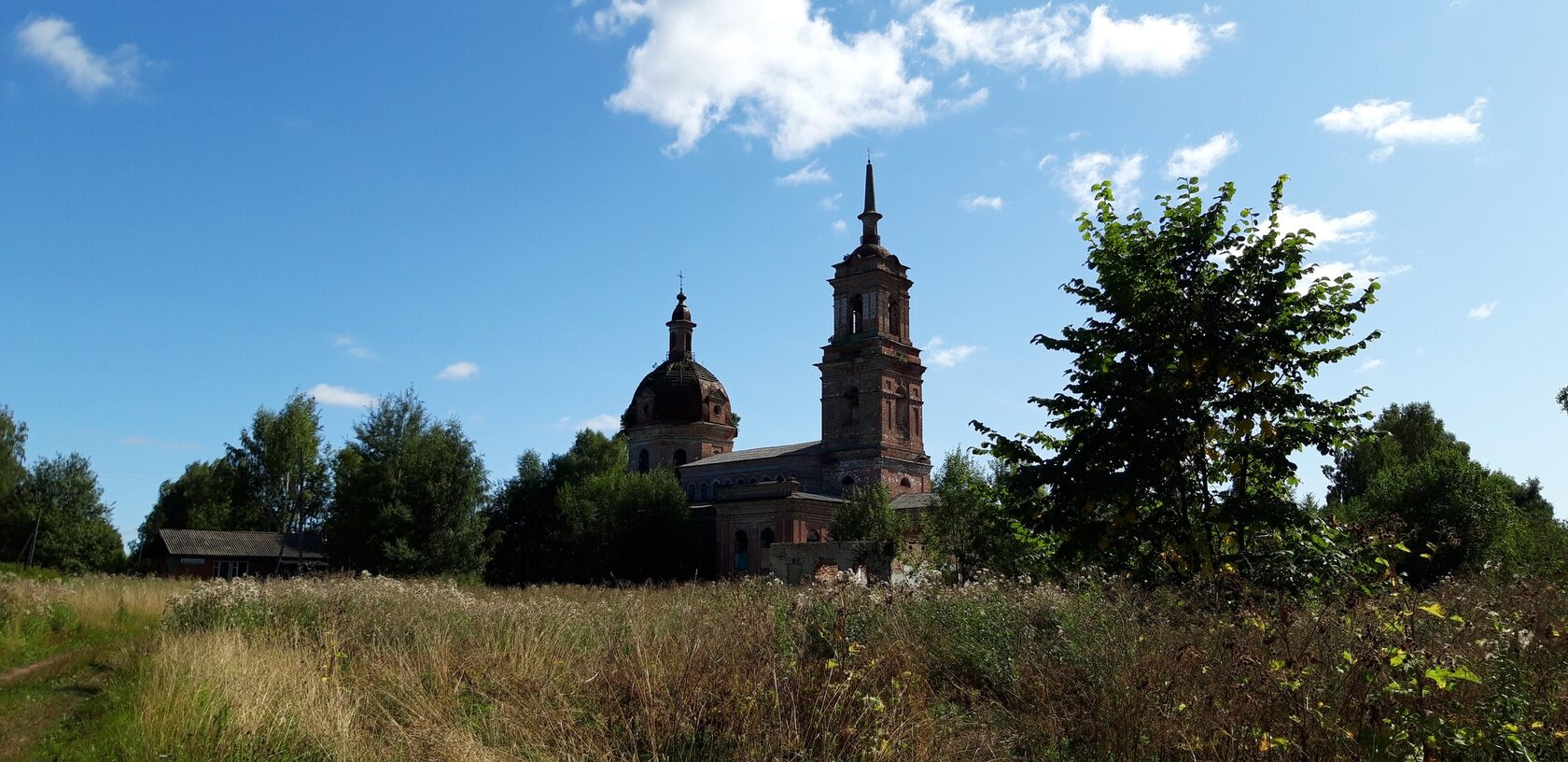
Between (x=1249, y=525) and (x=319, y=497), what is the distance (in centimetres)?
6098

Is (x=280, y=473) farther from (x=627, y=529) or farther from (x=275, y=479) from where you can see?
(x=627, y=529)

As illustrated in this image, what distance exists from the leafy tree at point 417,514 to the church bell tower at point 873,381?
63.7 feet

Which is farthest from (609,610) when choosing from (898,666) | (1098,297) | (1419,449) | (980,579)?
(1419,449)

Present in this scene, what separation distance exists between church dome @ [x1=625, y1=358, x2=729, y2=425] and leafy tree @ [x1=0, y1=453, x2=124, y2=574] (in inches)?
1186

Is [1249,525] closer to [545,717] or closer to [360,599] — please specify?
[545,717]

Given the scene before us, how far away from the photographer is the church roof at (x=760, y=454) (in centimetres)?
5336

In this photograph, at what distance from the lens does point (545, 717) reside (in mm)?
6035

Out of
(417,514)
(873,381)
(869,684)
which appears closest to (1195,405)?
(869,684)

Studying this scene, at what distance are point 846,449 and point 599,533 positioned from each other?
13354 mm

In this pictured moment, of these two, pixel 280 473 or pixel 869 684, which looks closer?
pixel 869 684

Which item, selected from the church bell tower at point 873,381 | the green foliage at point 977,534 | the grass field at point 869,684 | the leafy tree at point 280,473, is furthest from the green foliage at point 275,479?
the grass field at point 869,684

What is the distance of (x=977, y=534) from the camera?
19516 millimetres

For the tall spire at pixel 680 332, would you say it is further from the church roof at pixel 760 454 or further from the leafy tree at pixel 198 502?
the leafy tree at pixel 198 502

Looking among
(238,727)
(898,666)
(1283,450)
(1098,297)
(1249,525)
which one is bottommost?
(238,727)
